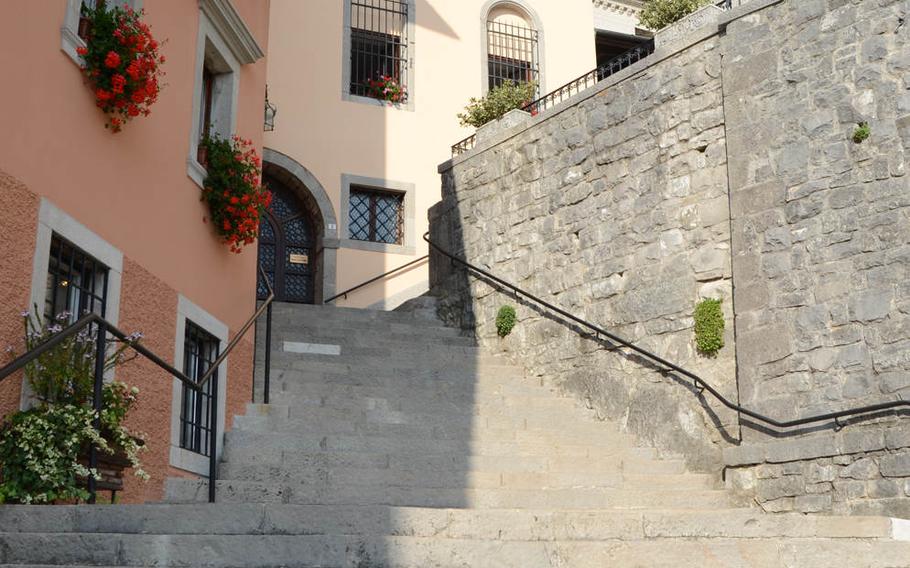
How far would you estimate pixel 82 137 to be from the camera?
692 cm

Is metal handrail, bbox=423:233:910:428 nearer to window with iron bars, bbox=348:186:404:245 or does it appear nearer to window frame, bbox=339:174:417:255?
window frame, bbox=339:174:417:255

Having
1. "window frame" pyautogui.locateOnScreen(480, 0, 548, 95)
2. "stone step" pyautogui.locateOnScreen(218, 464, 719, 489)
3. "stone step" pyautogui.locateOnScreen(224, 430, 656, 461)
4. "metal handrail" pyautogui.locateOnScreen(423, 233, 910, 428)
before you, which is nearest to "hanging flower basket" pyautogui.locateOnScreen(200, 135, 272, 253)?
"stone step" pyautogui.locateOnScreen(224, 430, 656, 461)

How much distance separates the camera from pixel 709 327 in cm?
931

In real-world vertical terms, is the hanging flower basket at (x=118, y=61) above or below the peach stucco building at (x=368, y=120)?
below

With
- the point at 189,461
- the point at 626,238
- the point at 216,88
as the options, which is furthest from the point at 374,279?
the point at 189,461

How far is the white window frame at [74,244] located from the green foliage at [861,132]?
17.4 feet

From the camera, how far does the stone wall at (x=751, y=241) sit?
815 centimetres

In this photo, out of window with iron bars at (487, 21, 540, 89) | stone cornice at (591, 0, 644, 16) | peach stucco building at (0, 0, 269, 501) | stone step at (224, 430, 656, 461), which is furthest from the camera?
stone cornice at (591, 0, 644, 16)

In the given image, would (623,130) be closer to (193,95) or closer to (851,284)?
(851,284)

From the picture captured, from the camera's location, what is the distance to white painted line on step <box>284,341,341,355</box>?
10836 millimetres

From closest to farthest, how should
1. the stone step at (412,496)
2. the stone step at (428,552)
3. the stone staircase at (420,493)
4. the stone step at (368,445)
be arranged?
the stone step at (428,552) → the stone staircase at (420,493) → the stone step at (412,496) → the stone step at (368,445)

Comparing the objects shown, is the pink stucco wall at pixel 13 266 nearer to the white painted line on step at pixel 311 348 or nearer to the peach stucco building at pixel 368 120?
the white painted line on step at pixel 311 348

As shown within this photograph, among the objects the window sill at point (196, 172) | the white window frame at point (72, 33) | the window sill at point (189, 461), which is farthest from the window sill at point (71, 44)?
the window sill at point (189, 461)

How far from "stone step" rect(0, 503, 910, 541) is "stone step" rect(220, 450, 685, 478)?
80.8 inches
